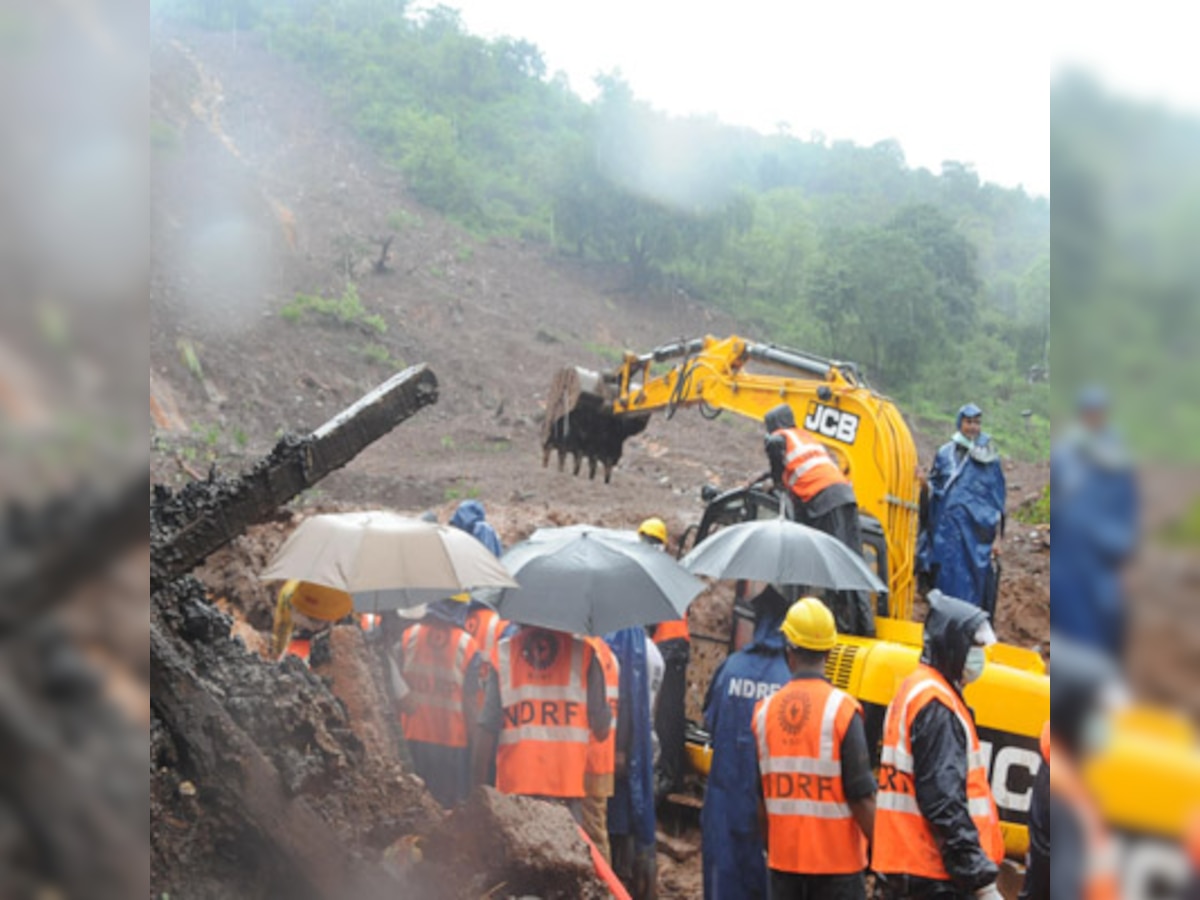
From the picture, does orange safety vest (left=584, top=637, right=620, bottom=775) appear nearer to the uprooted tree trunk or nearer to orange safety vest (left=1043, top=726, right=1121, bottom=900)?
the uprooted tree trunk

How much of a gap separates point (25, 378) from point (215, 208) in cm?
3652

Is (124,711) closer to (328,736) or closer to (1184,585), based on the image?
(1184,585)

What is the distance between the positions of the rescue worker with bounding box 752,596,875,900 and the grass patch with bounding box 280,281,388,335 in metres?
26.8

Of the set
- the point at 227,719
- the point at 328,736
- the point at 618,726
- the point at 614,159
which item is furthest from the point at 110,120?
the point at 614,159

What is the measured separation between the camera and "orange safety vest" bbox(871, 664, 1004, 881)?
411 centimetres

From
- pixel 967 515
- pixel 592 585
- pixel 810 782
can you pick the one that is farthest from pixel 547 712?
pixel 967 515

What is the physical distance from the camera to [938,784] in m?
4.01

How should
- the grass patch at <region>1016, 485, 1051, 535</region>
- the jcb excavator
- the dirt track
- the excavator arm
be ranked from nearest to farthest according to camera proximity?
A: the jcb excavator
the excavator arm
the dirt track
the grass patch at <region>1016, 485, 1051, 535</region>

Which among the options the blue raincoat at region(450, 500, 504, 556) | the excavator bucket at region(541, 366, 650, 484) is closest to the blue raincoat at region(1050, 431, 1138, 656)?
the blue raincoat at region(450, 500, 504, 556)

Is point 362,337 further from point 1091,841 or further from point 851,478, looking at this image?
point 1091,841

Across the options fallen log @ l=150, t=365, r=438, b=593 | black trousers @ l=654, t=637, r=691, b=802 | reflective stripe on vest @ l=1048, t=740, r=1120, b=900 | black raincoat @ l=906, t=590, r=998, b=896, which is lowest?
black trousers @ l=654, t=637, r=691, b=802

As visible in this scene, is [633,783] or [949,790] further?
[633,783]

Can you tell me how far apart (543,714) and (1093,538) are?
16.2ft

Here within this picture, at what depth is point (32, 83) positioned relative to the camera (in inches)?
38.1
